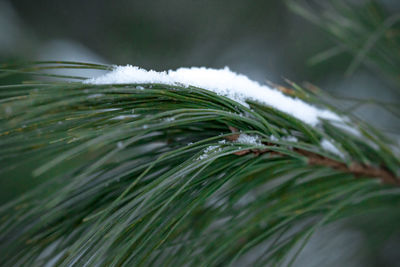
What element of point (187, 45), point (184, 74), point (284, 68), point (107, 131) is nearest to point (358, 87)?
point (284, 68)

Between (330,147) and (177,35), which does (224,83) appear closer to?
(330,147)

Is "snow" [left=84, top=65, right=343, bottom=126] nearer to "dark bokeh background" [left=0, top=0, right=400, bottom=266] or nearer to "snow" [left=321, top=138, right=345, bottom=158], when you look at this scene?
"snow" [left=321, top=138, right=345, bottom=158]

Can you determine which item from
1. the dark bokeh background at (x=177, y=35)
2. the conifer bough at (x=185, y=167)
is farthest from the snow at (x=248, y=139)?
the dark bokeh background at (x=177, y=35)

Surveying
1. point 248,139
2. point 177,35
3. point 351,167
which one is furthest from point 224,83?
point 177,35

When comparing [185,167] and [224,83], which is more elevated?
[224,83]

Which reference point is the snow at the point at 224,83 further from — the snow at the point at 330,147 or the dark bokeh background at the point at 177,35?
the dark bokeh background at the point at 177,35

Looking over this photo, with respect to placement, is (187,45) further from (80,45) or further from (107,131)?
(107,131)

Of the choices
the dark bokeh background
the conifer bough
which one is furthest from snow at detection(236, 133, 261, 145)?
the dark bokeh background
